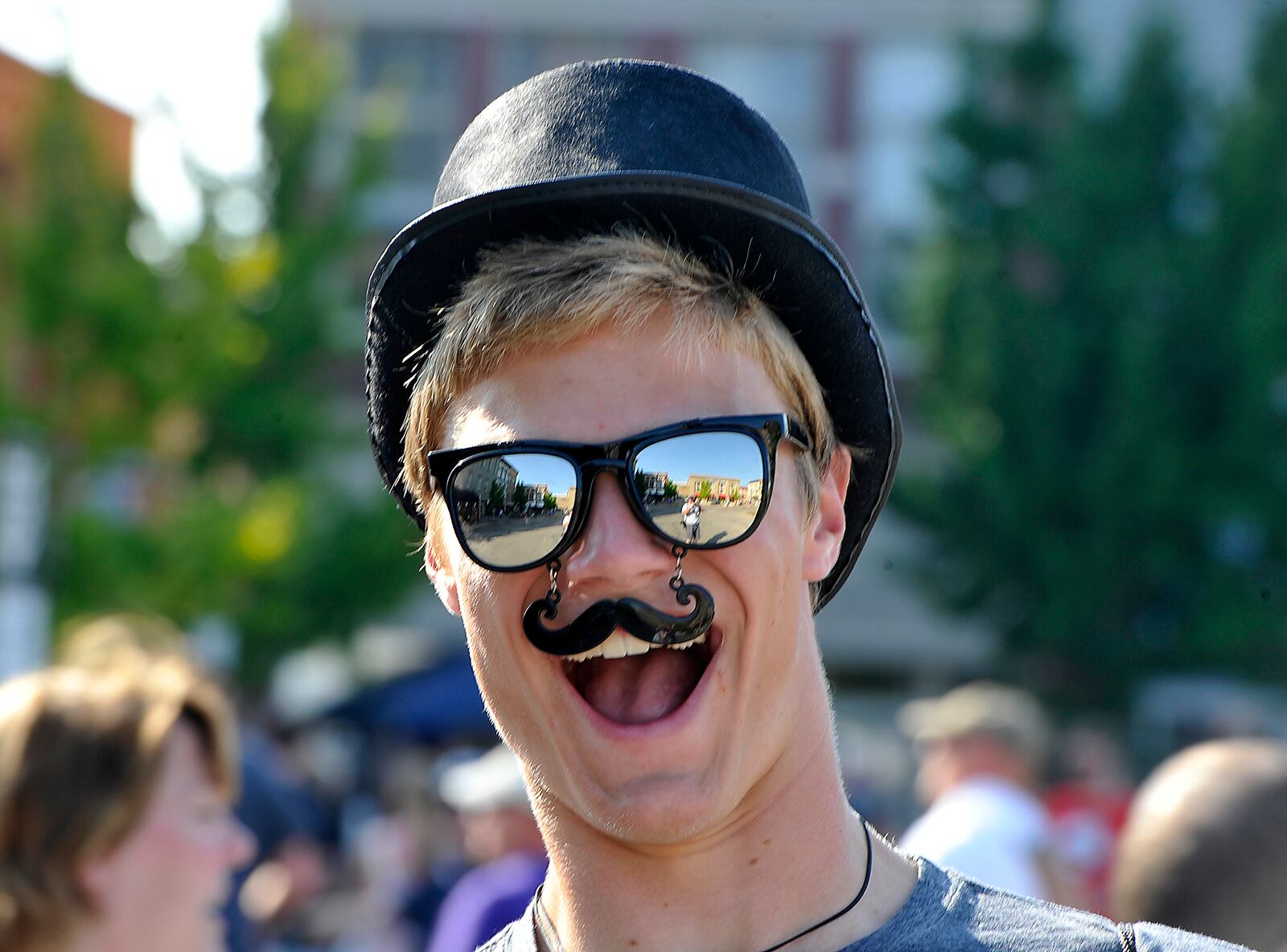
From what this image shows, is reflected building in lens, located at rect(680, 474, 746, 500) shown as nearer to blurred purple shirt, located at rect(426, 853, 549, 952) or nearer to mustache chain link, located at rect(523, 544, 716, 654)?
mustache chain link, located at rect(523, 544, 716, 654)

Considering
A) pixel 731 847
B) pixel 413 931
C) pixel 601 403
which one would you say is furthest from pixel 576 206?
pixel 413 931

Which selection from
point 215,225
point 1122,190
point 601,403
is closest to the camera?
point 601,403

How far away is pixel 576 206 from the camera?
1.66m

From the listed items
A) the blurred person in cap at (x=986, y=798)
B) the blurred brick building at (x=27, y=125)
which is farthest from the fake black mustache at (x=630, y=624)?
the blurred brick building at (x=27, y=125)

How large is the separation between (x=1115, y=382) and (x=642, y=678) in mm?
17141

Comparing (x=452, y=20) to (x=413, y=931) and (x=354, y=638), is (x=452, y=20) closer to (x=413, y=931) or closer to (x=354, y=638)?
(x=354, y=638)

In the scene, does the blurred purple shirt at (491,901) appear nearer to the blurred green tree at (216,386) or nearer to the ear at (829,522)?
the ear at (829,522)

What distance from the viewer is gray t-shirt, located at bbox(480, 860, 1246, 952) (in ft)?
5.11

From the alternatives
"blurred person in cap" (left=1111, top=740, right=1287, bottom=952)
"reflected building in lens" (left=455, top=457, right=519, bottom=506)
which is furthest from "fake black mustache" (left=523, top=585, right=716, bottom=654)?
"blurred person in cap" (left=1111, top=740, right=1287, bottom=952)

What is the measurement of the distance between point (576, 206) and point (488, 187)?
0.10m

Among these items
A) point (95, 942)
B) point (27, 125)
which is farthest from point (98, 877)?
point (27, 125)

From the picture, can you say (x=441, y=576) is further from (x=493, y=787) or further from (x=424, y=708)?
(x=424, y=708)

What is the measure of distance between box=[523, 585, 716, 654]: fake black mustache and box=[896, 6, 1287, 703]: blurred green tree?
1654 cm

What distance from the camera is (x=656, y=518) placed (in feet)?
5.26
